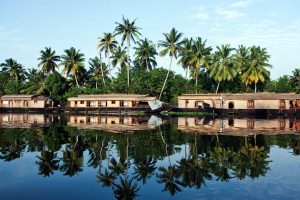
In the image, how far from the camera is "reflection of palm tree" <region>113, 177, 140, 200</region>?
27.8 feet

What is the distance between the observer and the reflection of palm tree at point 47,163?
36.9 ft

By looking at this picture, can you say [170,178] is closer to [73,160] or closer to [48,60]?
[73,160]

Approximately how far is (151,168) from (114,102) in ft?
115

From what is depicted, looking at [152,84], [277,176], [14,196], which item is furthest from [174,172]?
[152,84]

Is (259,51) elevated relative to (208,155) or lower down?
elevated

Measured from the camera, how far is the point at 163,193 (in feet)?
28.7

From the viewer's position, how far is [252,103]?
40.7 metres

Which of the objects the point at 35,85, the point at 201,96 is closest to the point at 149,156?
the point at 201,96

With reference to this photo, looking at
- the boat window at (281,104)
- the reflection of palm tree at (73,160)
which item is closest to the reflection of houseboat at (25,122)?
the reflection of palm tree at (73,160)

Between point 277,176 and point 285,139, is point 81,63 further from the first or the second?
point 277,176

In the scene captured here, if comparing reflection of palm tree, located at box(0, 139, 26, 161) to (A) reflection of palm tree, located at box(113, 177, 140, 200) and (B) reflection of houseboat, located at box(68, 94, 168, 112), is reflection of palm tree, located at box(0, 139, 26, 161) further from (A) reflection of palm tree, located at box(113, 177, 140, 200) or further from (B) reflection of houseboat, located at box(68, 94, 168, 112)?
(B) reflection of houseboat, located at box(68, 94, 168, 112)

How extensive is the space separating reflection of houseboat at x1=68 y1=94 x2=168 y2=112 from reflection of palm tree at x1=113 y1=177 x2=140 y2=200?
3221cm

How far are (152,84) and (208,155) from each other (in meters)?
36.8

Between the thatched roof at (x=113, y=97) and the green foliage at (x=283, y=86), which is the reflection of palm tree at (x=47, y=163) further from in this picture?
the green foliage at (x=283, y=86)
